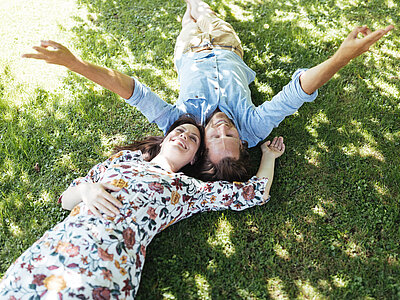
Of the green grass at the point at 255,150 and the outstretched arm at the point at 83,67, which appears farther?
the green grass at the point at 255,150

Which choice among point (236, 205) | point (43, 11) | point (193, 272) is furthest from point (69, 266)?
point (43, 11)

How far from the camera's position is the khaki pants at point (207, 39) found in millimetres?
5094

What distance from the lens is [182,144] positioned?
3752 mm

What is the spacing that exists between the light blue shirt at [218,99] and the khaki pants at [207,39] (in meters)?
0.13

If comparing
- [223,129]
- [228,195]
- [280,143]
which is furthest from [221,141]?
[280,143]

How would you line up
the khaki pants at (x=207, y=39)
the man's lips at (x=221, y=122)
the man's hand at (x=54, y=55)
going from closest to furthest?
1. the man's hand at (x=54, y=55)
2. the man's lips at (x=221, y=122)
3. the khaki pants at (x=207, y=39)

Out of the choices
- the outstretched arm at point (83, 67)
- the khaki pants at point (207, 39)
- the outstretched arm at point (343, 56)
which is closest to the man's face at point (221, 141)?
the outstretched arm at point (343, 56)

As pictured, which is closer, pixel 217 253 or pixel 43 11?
pixel 217 253

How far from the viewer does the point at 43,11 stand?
263 inches

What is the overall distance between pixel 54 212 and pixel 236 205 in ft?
7.23

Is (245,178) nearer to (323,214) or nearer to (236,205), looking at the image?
(236,205)

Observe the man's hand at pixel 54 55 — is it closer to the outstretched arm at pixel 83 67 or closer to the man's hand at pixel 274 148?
the outstretched arm at pixel 83 67

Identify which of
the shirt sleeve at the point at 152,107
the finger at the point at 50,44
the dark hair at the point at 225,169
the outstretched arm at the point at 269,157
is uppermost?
the finger at the point at 50,44

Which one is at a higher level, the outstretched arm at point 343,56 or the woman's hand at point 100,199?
the outstretched arm at point 343,56
